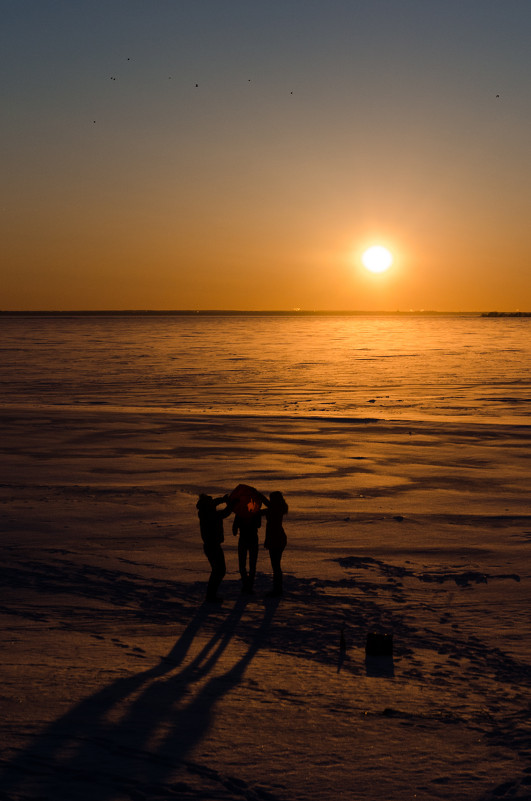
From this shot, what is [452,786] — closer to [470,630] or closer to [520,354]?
[470,630]

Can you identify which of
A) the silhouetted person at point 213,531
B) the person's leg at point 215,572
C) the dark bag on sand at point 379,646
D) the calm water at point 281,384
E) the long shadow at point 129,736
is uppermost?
the calm water at point 281,384

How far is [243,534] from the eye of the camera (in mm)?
9531

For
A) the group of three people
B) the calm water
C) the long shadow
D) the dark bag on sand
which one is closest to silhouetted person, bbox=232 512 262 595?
the group of three people

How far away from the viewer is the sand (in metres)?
5.63

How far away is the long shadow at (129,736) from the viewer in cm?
539

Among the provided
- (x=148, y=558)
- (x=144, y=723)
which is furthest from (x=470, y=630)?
(x=148, y=558)

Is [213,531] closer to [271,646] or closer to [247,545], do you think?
[247,545]

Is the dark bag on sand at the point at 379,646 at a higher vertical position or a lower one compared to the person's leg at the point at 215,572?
lower

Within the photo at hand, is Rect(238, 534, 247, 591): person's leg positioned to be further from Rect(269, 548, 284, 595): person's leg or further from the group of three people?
Rect(269, 548, 284, 595): person's leg

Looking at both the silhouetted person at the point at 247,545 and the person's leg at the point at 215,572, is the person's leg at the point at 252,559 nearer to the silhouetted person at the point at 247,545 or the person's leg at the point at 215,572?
the silhouetted person at the point at 247,545

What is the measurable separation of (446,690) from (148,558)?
4687 millimetres

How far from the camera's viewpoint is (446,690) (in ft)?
22.4

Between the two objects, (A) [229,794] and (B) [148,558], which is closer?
(A) [229,794]

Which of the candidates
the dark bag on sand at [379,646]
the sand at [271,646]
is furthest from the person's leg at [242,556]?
the dark bag on sand at [379,646]
